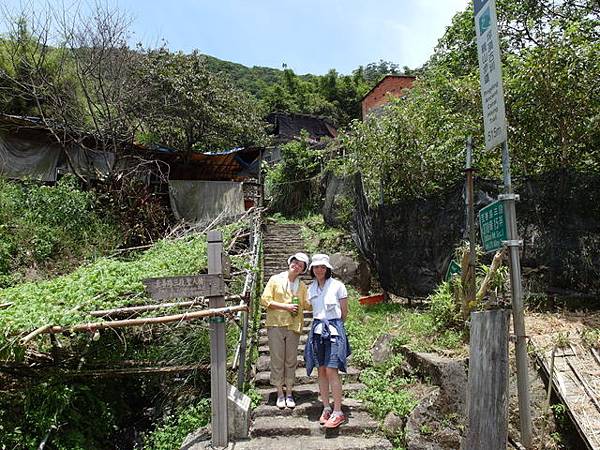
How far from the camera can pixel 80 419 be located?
514cm

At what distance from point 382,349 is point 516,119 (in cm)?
408

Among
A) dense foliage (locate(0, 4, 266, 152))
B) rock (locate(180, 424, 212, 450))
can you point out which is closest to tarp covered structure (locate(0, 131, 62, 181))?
dense foliage (locate(0, 4, 266, 152))

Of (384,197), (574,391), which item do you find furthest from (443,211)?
(574,391)

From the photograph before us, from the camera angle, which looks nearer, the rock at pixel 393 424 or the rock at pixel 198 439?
the rock at pixel 198 439

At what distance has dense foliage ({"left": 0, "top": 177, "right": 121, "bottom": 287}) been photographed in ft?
33.6

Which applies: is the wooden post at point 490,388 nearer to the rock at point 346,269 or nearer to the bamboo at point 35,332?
the bamboo at point 35,332

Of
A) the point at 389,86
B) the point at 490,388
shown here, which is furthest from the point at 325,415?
the point at 389,86

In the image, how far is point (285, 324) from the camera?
492 centimetres

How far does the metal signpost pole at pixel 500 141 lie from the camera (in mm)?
3525

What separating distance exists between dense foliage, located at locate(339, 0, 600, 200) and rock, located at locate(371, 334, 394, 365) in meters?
3.16

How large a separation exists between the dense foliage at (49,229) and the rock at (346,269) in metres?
5.73

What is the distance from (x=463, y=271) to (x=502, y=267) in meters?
0.42

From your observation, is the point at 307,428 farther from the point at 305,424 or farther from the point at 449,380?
the point at 449,380

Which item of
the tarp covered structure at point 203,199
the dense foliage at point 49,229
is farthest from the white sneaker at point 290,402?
the tarp covered structure at point 203,199
